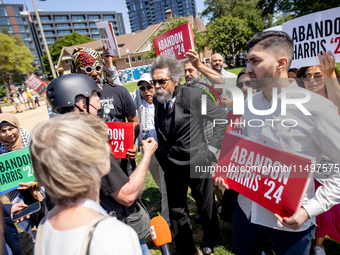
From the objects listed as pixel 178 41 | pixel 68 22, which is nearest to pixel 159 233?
pixel 178 41

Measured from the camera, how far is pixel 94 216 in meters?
1.07

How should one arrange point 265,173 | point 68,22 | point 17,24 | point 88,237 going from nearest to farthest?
point 88,237
point 265,173
point 17,24
point 68,22

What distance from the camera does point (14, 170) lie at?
2.91 m

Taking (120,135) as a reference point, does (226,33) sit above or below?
above

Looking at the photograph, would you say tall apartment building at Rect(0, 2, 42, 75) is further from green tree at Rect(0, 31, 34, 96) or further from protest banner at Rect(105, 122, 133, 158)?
protest banner at Rect(105, 122, 133, 158)

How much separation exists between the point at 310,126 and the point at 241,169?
669 mm

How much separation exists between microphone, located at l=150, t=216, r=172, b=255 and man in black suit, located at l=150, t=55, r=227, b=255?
98cm

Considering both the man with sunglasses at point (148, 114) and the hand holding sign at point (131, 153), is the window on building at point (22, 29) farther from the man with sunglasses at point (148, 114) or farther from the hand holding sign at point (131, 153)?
the hand holding sign at point (131, 153)

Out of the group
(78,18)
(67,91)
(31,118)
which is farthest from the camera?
(78,18)

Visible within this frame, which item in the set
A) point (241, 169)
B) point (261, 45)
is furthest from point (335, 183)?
point (261, 45)

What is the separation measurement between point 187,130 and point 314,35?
2170mm

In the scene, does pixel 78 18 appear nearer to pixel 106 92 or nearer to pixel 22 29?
pixel 22 29

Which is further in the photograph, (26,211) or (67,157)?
(26,211)

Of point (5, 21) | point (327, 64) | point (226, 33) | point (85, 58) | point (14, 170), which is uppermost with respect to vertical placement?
point (5, 21)
